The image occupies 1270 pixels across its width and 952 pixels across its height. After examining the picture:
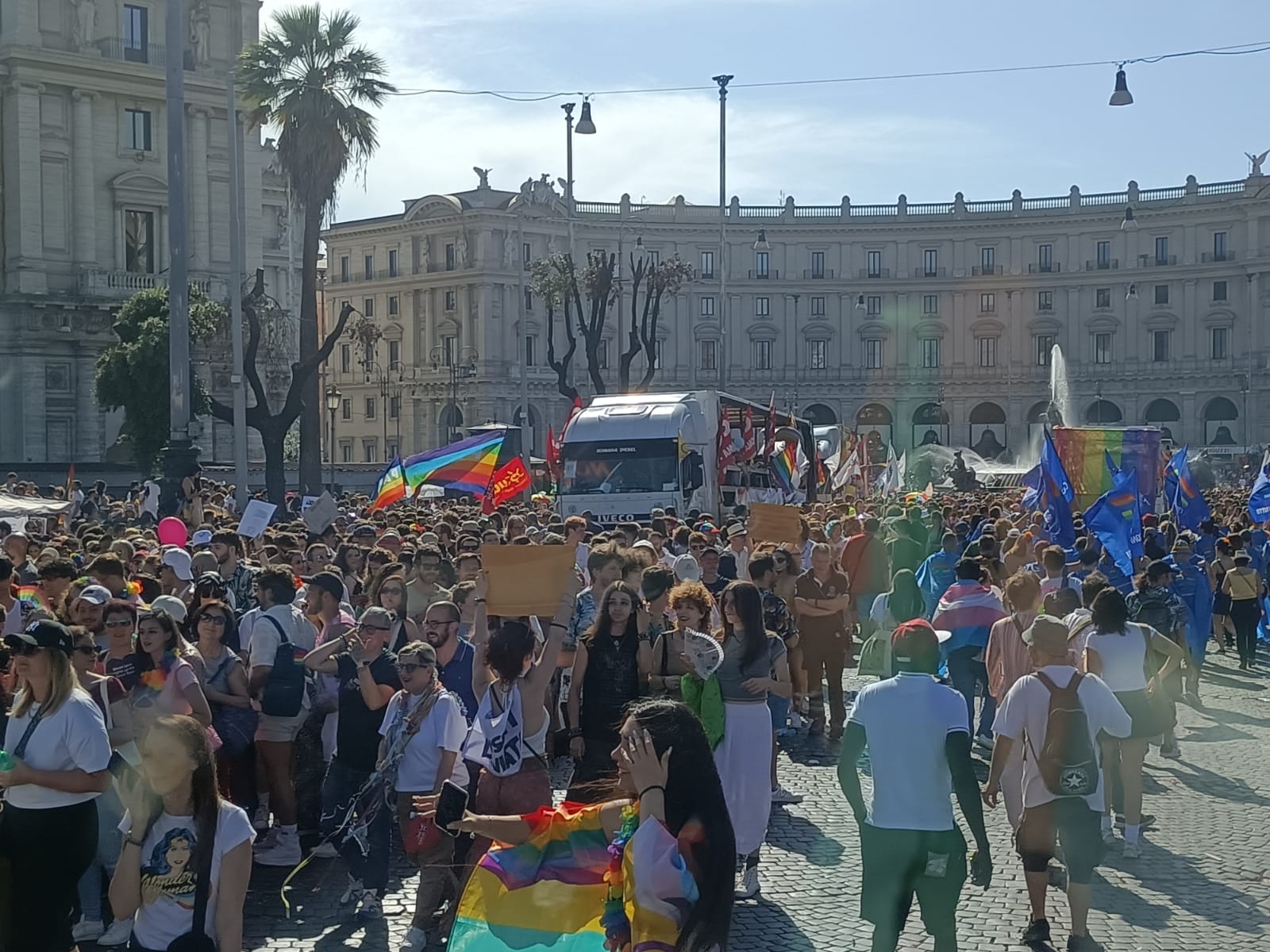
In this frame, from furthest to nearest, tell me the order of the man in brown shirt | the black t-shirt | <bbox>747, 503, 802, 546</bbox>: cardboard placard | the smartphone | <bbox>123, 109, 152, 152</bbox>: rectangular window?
<bbox>123, 109, 152, 152</bbox>: rectangular window → <bbox>747, 503, 802, 546</bbox>: cardboard placard → the man in brown shirt → the black t-shirt → the smartphone

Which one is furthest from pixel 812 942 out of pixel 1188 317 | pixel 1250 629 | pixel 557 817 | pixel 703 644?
pixel 1188 317

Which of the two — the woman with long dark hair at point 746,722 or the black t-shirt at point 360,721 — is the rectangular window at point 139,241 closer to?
the black t-shirt at point 360,721

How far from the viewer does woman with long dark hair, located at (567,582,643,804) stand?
26.4 ft

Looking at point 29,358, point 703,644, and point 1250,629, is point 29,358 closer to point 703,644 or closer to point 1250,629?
point 1250,629

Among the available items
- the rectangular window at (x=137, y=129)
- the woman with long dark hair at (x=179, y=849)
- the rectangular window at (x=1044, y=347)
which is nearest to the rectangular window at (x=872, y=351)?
the rectangular window at (x=1044, y=347)

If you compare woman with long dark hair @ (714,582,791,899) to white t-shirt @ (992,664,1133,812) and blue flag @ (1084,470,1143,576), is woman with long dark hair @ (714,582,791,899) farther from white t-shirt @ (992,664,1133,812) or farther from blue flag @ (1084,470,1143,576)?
blue flag @ (1084,470,1143,576)

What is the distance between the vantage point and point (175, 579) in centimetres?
1134

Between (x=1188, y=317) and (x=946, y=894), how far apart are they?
88009 mm

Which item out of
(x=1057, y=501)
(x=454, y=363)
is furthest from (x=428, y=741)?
(x=454, y=363)

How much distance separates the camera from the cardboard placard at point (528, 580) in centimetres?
812

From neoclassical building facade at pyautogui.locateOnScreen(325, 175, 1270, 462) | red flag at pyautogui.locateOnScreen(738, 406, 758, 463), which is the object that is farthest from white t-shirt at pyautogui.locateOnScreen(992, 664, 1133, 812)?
neoclassical building facade at pyautogui.locateOnScreen(325, 175, 1270, 462)

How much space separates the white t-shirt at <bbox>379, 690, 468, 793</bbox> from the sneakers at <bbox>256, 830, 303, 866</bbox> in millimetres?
1810

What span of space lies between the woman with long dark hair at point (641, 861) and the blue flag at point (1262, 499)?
1850 centimetres

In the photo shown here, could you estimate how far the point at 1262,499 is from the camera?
21.1 metres
